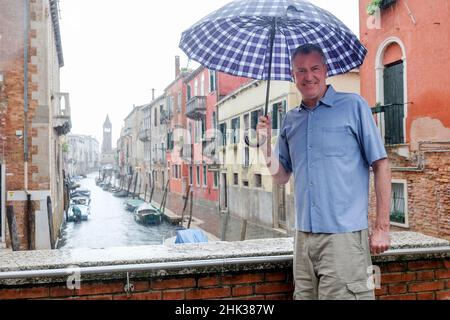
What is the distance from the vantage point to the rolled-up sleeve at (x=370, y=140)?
1923mm

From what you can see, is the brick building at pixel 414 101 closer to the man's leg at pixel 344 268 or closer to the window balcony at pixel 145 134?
the man's leg at pixel 344 268

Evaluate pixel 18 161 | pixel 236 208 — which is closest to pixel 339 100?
pixel 18 161

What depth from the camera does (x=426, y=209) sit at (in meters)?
9.99

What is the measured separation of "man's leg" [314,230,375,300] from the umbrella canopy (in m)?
1.21

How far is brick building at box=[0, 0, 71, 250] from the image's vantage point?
1186cm

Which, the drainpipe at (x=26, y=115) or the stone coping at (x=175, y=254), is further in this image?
the drainpipe at (x=26, y=115)

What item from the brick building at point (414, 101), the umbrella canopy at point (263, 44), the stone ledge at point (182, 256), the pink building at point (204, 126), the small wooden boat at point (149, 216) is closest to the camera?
the stone ledge at point (182, 256)

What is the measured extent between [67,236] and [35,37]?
12369 mm

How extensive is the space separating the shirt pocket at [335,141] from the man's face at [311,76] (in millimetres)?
207

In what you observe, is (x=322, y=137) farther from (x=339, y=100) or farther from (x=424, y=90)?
(x=424, y=90)

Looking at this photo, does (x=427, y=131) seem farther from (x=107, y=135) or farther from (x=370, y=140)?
(x=107, y=135)

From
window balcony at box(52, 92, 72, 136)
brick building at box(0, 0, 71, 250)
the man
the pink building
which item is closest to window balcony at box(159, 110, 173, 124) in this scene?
the pink building

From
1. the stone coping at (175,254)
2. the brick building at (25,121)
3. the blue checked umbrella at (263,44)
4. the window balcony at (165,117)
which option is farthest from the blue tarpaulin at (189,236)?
the window balcony at (165,117)

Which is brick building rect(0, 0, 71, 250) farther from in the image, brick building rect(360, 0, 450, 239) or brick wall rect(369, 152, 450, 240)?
brick wall rect(369, 152, 450, 240)
